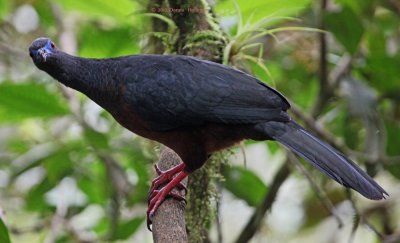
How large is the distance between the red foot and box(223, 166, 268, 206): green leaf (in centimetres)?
92

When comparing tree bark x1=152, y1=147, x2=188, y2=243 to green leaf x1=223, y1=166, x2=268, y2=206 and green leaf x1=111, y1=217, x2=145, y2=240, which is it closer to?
green leaf x1=111, y1=217, x2=145, y2=240

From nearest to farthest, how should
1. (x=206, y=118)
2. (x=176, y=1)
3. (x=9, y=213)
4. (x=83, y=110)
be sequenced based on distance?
1. (x=206, y=118)
2. (x=176, y=1)
3. (x=83, y=110)
4. (x=9, y=213)

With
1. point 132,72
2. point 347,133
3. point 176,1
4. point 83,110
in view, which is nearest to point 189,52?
point 176,1

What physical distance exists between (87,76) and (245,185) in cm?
139

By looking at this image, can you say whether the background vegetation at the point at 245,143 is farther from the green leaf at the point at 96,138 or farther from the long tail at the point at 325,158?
the long tail at the point at 325,158

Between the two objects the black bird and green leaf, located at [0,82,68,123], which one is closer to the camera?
the black bird

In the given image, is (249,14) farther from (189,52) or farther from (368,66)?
(368,66)

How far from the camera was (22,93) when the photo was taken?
12.2ft

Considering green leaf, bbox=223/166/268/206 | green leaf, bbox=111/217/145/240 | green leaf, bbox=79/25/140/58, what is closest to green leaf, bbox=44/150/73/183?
green leaf, bbox=111/217/145/240

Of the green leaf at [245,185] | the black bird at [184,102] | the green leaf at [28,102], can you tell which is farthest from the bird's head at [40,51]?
the green leaf at [245,185]

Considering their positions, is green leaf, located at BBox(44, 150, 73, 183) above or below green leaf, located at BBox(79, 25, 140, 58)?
below

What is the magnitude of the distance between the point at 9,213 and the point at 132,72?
221 cm

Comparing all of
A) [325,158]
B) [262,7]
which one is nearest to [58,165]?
[262,7]

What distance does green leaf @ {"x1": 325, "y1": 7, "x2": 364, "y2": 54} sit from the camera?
13.0 ft
